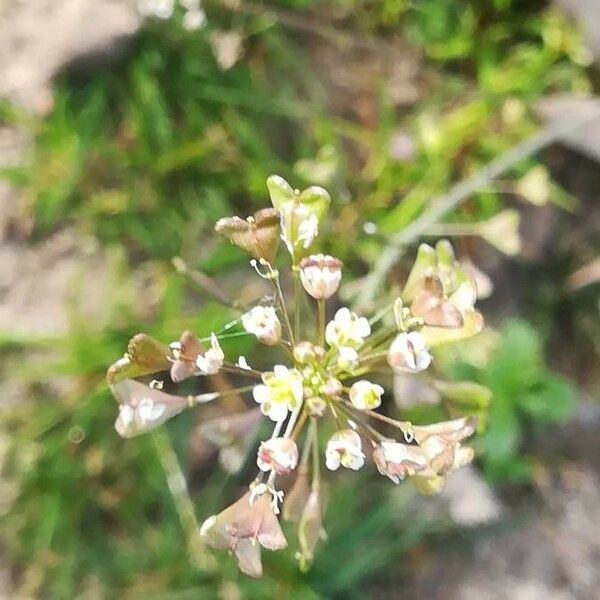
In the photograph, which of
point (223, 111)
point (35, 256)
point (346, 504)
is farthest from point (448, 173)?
point (35, 256)

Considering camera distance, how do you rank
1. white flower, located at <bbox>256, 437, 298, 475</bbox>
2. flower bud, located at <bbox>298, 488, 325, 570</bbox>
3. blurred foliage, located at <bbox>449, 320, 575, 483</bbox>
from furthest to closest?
blurred foliage, located at <bbox>449, 320, 575, 483</bbox>, flower bud, located at <bbox>298, 488, 325, 570</bbox>, white flower, located at <bbox>256, 437, 298, 475</bbox>

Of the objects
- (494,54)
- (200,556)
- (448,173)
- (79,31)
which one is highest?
(79,31)

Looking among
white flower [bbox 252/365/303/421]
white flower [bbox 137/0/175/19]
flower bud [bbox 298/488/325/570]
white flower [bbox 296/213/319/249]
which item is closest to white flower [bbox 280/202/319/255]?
white flower [bbox 296/213/319/249]

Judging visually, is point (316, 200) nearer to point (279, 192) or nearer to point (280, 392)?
point (279, 192)

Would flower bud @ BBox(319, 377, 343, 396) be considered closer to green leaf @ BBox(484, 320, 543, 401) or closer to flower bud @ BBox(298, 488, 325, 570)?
flower bud @ BBox(298, 488, 325, 570)

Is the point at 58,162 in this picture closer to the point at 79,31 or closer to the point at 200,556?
the point at 79,31

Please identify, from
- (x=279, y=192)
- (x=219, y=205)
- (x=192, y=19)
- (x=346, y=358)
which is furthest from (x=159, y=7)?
(x=346, y=358)
